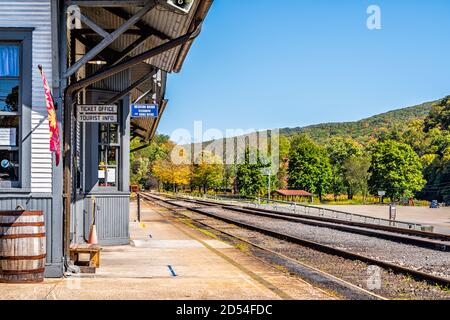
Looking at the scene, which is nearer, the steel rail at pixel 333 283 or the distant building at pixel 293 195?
the steel rail at pixel 333 283

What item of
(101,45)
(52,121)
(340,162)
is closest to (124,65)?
(101,45)

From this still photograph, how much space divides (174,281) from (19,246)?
2.30 meters

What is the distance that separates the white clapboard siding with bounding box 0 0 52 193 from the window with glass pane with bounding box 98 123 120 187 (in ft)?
19.0

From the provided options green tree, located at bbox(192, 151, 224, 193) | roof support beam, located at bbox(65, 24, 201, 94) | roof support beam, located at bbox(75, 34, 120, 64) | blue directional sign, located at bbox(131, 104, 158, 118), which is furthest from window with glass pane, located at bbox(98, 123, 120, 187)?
green tree, located at bbox(192, 151, 224, 193)

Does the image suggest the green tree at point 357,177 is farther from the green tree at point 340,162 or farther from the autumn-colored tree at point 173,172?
the autumn-colored tree at point 173,172

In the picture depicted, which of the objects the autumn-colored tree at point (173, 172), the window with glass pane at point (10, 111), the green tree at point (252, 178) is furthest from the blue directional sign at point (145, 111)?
the autumn-colored tree at point (173, 172)

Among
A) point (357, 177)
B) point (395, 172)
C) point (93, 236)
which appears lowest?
point (93, 236)

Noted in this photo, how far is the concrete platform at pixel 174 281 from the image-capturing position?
873cm

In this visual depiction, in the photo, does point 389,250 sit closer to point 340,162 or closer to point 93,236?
point 93,236

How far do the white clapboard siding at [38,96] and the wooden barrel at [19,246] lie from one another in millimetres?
848

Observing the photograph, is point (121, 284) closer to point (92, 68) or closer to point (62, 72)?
point (62, 72)

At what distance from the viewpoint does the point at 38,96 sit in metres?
10.2

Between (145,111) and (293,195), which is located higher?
(145,111)
